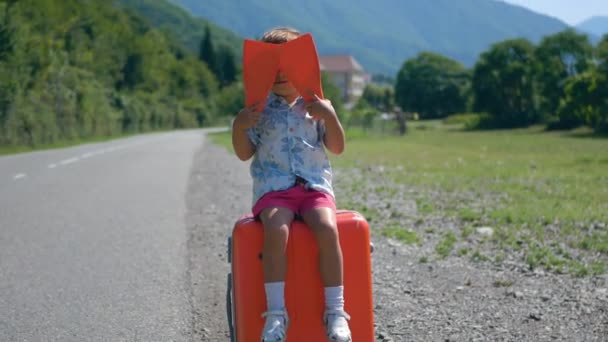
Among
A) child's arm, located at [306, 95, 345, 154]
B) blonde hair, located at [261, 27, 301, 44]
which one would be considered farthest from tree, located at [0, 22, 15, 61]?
child's arm, located at [306, 95, 345, 154]

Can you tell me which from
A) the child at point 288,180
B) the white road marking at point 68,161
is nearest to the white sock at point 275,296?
the child at point 288,180

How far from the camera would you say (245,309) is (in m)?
3.48

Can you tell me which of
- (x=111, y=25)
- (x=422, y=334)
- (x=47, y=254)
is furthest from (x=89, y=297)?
(x=111, y=25)

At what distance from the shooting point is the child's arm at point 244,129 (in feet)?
11.9

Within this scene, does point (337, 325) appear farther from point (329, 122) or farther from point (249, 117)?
point (249, 117)

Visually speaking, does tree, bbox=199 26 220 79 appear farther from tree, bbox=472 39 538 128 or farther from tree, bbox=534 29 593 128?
tree, bbox=534 29 593 128

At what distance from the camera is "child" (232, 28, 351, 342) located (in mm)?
3387

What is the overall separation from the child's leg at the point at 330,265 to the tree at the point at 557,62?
208 ft

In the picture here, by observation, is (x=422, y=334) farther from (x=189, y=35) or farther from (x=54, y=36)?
(x=189, y=35)

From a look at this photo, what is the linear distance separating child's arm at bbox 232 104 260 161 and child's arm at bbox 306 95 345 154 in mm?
286

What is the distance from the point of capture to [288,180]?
3.60 metres

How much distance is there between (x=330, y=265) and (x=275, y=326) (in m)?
0.39

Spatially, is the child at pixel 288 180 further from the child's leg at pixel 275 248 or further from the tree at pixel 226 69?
the tree at pixel 226 69

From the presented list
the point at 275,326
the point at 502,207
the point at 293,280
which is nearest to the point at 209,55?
the point at 502,207
